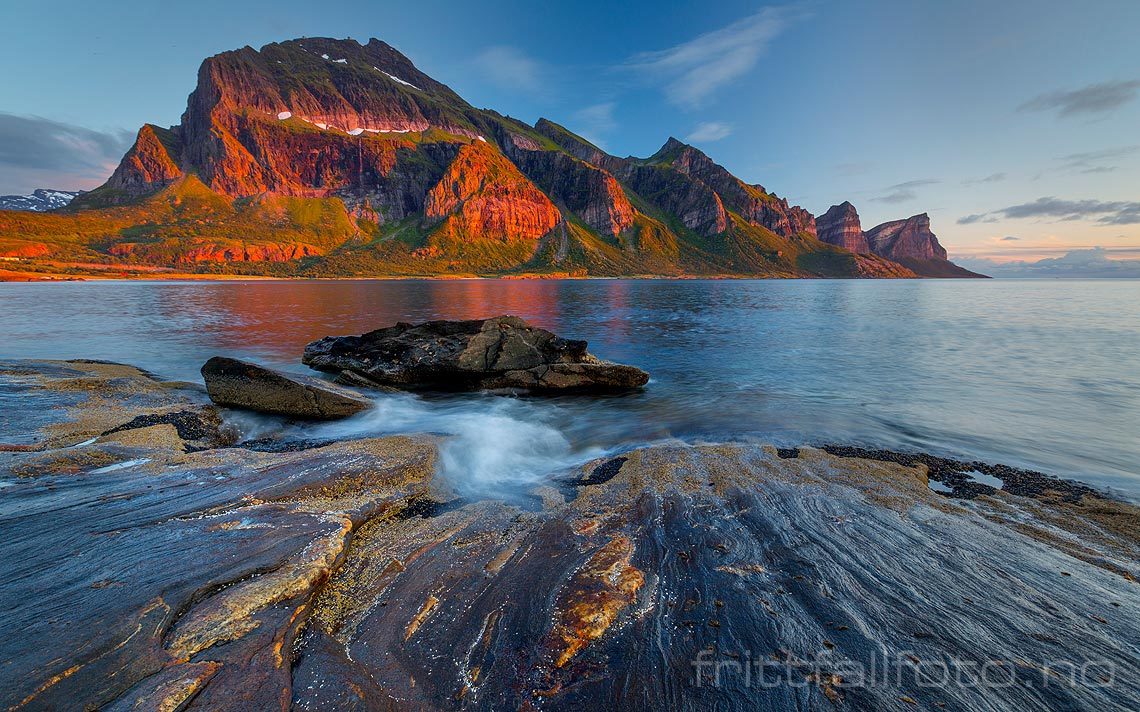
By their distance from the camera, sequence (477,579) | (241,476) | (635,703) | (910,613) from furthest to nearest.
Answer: (241,476) → (477,579) → (910,613) → (635,703)

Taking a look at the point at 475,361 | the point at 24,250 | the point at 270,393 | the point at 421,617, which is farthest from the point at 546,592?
the point at 24,250

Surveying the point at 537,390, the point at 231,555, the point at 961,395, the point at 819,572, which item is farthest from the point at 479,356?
the point at 961,395

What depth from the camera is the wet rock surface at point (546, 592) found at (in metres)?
4.65

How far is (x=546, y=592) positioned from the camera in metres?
6.23

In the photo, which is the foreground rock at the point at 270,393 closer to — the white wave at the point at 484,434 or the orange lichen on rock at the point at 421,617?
the white wave at the point at 484,434

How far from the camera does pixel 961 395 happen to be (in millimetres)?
20234

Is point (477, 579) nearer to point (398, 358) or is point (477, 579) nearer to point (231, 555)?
point (231, 555)

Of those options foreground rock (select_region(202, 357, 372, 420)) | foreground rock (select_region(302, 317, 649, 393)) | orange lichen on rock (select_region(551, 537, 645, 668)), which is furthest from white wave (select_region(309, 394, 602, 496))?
orange lichen on rock (select_region(551, 537, 645, 668))

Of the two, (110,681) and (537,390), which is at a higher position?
(110,681)

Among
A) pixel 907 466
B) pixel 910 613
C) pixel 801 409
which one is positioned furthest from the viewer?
pixel 801 409

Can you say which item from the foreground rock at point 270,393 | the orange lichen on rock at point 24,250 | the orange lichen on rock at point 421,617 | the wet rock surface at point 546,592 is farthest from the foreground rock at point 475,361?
the orange lichen on rock at point 24,250

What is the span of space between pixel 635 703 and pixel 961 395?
2396 cm

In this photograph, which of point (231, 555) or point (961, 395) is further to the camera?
point (961, 395)

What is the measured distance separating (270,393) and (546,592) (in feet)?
45.0
